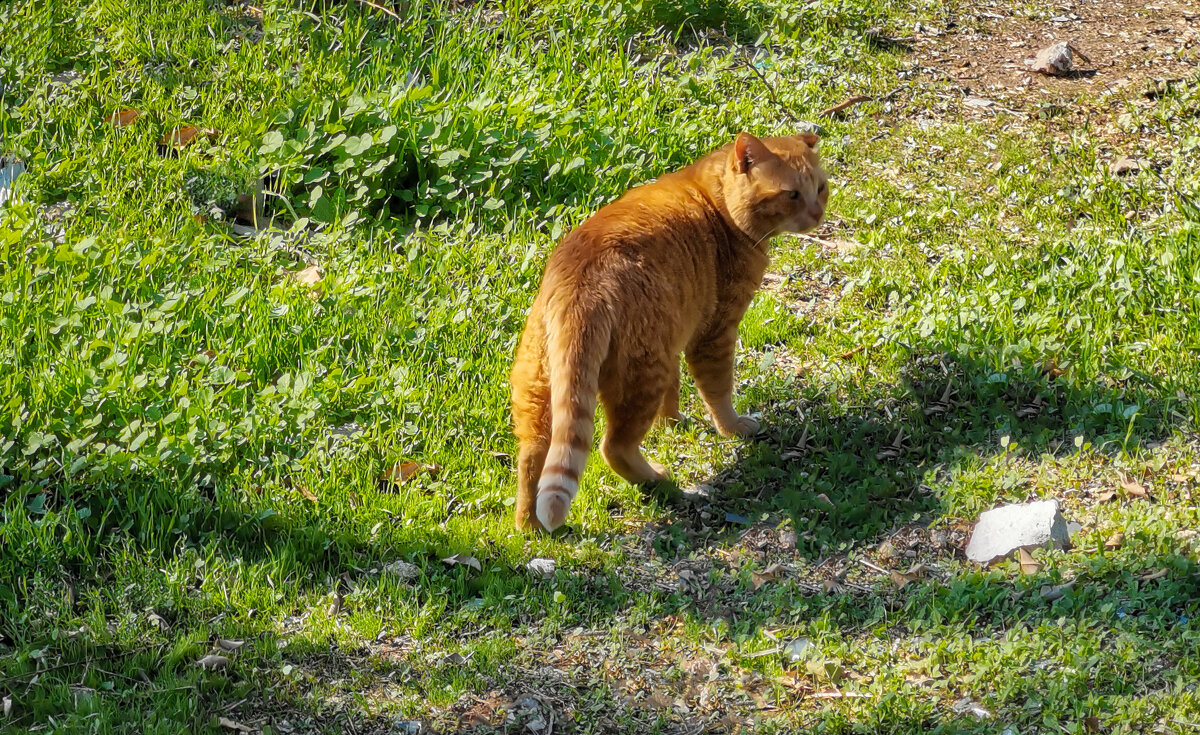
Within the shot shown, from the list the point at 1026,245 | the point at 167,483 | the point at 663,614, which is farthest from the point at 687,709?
the point at 1026,245

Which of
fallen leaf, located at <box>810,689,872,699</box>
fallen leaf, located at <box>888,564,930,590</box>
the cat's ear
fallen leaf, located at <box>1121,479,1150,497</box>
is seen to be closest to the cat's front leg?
the cat's ear

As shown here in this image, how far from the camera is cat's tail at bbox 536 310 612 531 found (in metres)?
3.54

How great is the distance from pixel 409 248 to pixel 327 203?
585 millimetres

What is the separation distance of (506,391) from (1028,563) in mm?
2180

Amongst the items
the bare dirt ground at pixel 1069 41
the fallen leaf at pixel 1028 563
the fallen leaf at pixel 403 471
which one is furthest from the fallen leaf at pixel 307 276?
the bare dirt ground at pixel 1069 41

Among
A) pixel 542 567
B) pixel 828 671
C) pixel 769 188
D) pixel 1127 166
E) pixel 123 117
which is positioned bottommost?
pixel 542 567

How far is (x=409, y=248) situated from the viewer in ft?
17.9

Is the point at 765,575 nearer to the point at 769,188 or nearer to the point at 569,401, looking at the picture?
the point at 569,401

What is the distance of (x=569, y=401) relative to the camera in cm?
366

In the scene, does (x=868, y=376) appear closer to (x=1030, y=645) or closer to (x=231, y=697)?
(x=1030, y=645)

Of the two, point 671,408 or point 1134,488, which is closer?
point 1134,488

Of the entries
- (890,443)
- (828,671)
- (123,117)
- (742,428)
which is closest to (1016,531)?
(890,443)

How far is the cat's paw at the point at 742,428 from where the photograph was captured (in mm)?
4656

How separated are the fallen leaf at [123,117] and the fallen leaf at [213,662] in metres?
3.71
